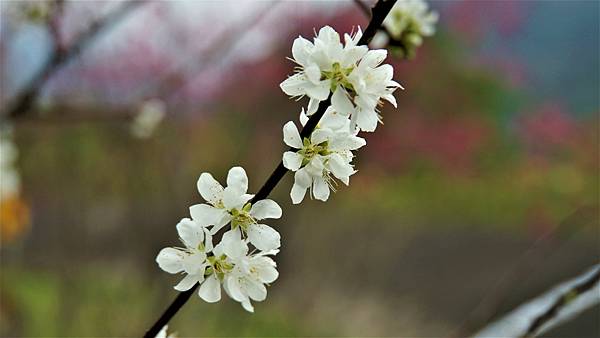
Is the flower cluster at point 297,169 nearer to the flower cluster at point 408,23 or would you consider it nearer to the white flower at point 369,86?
the white flower at point 369,86

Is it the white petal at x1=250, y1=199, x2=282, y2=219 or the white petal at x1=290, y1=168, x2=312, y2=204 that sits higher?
the white petal at x1=290, y1=168, x2=312, y2=204

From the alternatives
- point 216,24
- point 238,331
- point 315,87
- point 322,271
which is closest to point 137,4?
point 315,87

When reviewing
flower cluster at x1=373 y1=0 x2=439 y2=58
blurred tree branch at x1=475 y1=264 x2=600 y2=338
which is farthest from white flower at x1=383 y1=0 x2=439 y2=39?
blurred tree branch at x1=475 y1=264 x2=600 y2=338

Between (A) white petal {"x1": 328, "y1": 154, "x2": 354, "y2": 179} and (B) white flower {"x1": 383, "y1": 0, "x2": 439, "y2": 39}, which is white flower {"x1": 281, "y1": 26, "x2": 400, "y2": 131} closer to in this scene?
(A) white petal {"x1": 328, "y1": 154, "x2": 354, "y2": 179}

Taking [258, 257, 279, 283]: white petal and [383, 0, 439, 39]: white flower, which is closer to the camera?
[258, 257, 279, 283]: white petal

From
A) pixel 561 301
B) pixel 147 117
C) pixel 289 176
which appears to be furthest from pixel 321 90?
pixel 289 176

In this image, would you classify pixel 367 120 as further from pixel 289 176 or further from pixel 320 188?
pixel 289 176
